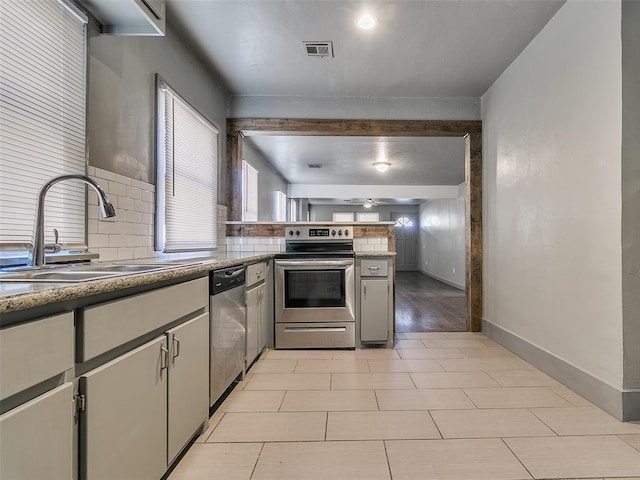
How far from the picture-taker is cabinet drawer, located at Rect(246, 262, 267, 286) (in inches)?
102

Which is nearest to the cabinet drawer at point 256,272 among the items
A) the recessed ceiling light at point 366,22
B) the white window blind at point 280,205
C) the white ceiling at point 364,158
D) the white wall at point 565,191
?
the recessed ceiling light at point 366,22

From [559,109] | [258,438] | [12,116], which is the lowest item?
[258,438]

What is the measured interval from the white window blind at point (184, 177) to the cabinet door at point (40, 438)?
1736mm

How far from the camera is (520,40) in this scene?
283 centimetres

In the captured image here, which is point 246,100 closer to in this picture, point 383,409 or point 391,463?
point 383,409

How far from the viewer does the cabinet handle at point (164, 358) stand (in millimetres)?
1340

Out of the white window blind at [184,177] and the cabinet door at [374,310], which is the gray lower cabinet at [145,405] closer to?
the white window blind at [184,177]

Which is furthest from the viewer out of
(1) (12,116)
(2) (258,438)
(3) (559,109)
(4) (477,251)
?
(4) (477,251)

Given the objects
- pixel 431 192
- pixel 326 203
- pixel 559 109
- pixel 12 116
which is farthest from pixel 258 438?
pixel 326 203

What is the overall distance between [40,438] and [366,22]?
286 cm

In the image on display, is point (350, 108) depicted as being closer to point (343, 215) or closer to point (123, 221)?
point (123, 221)

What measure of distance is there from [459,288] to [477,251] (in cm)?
428

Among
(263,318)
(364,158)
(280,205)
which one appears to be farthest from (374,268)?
(280,205)

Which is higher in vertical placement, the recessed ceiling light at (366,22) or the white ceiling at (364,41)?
the white ceiling at (364,41)
